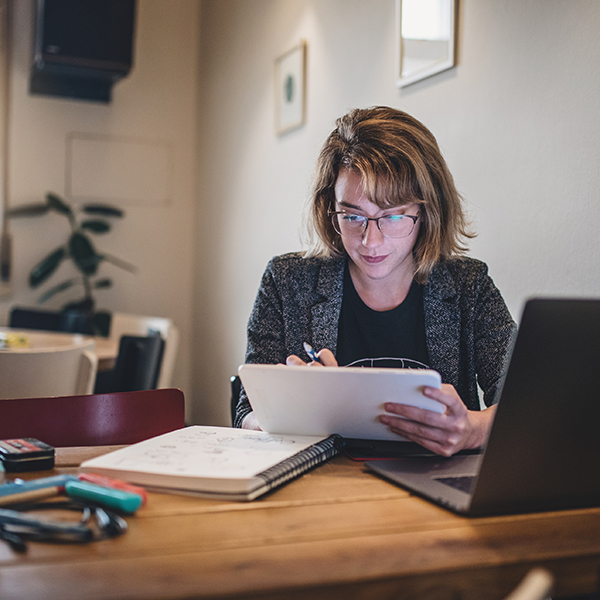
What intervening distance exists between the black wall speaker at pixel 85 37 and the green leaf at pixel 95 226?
38.0 inches

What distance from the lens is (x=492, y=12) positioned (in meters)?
1.99

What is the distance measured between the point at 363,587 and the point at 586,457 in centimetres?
35

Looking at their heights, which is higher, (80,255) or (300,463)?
(80,255)

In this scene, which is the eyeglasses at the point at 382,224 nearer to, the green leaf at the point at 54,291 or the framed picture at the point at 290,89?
the framed picture at the point at 290,89

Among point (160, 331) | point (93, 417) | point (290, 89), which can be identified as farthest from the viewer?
point (290, 89)

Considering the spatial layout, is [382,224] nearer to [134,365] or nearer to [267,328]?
[267,328]

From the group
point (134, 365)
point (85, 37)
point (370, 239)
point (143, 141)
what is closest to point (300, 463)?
point (370, 239)

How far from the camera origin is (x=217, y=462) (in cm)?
90

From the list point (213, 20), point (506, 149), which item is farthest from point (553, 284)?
point (213, 20)

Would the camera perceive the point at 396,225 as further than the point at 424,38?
No

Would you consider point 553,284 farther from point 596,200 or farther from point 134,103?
point 134,103

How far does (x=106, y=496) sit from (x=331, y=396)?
0.36 meters

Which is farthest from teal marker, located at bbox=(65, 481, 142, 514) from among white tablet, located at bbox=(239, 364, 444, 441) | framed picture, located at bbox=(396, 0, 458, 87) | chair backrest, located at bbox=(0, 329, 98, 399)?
framed picture, located at bbox=(396, 0, 458, 87)

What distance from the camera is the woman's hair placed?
1.46 m
